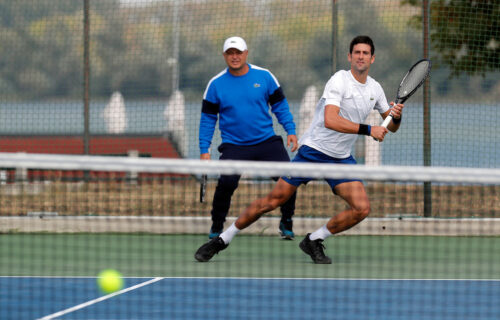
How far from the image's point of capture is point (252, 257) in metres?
8.58

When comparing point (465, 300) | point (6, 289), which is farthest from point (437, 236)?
point (6, 289)

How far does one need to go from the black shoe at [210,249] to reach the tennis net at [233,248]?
0.07 m

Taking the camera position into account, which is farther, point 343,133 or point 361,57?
point 343,133

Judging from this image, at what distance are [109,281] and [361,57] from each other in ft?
7.61

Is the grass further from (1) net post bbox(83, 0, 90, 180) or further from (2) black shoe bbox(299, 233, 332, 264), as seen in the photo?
(2) black shoe bbox(299, 233, 332, 264)

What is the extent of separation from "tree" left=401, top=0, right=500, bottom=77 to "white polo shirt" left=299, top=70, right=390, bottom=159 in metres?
2.96

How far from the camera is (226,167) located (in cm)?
509

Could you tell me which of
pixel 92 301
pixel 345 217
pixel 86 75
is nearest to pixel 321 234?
pixel 345 217

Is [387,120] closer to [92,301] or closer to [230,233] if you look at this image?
[230,233]

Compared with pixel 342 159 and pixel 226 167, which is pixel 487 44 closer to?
pixel 342 159

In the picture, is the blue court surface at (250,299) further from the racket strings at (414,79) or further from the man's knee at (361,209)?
the racket strings at (414,79)

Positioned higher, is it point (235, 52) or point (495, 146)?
point (235, 52)

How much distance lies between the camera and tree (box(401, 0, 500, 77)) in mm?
10203

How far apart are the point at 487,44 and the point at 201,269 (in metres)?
4.20
